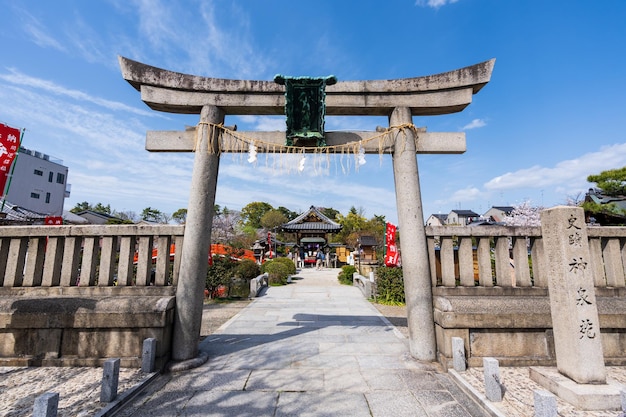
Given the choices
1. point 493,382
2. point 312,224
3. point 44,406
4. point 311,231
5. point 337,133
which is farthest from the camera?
point 312,224

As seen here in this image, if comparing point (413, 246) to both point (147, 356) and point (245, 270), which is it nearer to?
point (147, 356)

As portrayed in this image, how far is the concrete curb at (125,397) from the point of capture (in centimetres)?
322

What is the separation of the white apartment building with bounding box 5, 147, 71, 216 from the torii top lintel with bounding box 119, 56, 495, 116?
38947mm

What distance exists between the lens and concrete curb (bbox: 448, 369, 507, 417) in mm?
3218

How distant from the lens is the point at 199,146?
5.38 m

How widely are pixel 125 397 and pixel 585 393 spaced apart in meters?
5.67

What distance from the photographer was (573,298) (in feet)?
12.5

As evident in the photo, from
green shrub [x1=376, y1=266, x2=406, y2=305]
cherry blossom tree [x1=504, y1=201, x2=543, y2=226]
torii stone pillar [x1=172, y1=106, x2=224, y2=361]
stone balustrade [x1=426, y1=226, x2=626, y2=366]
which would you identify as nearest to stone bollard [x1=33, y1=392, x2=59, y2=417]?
torii stone pillar [x1=172, y1=106, x2=224, y2=361]

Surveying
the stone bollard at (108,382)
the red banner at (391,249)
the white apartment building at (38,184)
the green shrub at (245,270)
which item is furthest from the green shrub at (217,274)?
the white apartment building at (38,184)

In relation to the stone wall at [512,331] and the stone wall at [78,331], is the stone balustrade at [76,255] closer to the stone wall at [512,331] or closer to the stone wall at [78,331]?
the stone wall at [78,331]

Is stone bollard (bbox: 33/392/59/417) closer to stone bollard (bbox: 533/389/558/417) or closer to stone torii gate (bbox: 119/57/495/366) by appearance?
stone torii gate (bbox: 119/57/495/366)

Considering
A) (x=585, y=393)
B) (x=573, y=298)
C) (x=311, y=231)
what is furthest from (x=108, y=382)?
(x=311, y=231)

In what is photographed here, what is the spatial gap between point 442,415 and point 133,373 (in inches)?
175

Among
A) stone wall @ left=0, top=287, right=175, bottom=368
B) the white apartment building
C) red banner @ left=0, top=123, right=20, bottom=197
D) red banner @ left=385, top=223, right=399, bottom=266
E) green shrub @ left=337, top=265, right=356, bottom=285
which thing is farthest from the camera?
the white apartment building
